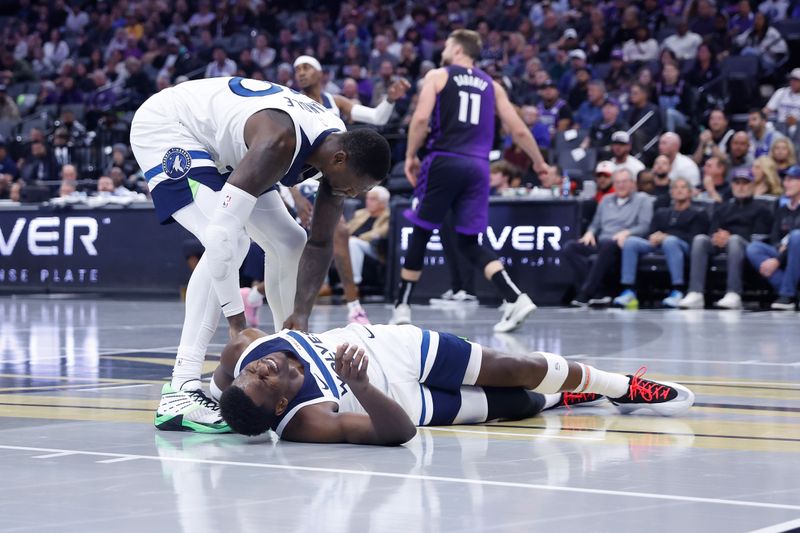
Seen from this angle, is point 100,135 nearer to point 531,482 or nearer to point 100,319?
point 100,319

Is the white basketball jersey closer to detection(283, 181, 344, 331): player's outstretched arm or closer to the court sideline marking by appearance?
detection(283, 181, 344, 331): player's outstretched arm

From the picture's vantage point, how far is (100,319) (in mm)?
11852

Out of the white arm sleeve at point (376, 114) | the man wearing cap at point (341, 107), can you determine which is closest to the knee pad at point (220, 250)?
the man wearing cap at point (341, 107)

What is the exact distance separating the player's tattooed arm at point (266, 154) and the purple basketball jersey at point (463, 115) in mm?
5256

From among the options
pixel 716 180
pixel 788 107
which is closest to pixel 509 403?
pixel 716 180

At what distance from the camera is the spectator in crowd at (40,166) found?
20.9 m

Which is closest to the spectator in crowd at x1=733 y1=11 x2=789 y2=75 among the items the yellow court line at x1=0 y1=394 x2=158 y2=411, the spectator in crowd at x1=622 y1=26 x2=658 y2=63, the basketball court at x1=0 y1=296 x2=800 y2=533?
the spectator in crowd at x1=622 y1=26 x2=658 y2=63

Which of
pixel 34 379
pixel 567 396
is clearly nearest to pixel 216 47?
pixel 34 379

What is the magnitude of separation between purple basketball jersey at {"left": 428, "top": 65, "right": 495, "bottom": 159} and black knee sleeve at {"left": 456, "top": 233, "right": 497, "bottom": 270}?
702mm

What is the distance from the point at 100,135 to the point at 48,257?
4828mm

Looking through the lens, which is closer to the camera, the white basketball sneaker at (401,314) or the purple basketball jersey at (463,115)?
the white basketball sneaker at (401,314)

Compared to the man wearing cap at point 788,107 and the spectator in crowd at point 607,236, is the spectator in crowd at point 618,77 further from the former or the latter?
the spectator in crowd at point 607,236

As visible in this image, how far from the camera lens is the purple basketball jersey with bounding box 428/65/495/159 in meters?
10.8

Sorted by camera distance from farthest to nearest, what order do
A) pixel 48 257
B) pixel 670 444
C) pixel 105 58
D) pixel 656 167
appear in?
pixel 105 58 < pixel 48 257 < pixel 656 167 < pixel 670 444
